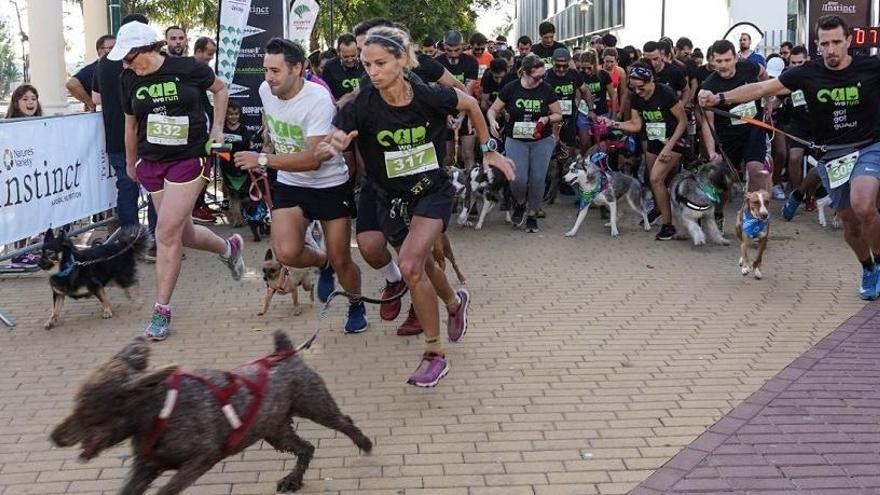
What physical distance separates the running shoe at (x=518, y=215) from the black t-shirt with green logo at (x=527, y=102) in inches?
33.7

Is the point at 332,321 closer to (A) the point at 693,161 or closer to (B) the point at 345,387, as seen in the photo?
(B) the point at 345,387

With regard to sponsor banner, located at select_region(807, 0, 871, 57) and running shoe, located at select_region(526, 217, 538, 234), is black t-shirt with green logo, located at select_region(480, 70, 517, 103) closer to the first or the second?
running shoe, located at select_region(526, 217, 538, 234)

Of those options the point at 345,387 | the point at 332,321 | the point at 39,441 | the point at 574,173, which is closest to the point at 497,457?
the point at 345,387

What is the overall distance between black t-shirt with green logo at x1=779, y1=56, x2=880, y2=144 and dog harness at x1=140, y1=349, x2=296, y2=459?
5.02 m

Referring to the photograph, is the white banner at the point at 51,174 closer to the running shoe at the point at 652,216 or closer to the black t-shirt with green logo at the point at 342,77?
the black t-shirt with green logo at the point at 342,77

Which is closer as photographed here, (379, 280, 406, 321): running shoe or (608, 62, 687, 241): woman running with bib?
(379, 280, 406, 321): running shoe

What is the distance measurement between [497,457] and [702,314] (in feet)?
11.0

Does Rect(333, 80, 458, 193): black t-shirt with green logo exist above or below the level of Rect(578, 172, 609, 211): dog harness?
above

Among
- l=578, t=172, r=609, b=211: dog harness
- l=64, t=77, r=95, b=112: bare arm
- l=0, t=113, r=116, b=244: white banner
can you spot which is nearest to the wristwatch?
l=0, t=113, r=116, b=244: white banner

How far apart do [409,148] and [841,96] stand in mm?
3649

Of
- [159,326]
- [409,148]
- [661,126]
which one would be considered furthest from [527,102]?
[409,148]

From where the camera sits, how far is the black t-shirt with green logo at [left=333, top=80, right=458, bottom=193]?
18.1ft

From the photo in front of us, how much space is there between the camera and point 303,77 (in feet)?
21.4

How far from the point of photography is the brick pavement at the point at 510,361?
181 inches
